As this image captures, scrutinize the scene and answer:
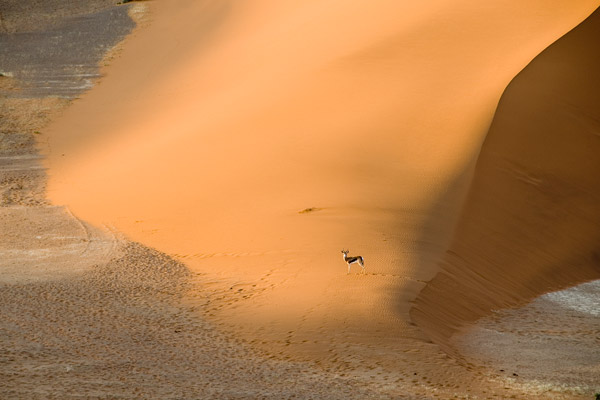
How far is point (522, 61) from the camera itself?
1794 centimetres

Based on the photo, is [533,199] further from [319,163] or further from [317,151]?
[317,151]

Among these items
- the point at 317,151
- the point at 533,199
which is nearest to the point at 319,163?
the point at 317,151

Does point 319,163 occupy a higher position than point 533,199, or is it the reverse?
point 319,163

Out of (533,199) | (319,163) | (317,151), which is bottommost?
(533,199)

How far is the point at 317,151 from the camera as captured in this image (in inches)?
665

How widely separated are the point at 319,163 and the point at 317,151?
51 centimetres

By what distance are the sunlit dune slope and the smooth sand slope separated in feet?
0.14

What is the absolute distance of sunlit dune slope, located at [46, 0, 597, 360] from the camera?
12.7 m

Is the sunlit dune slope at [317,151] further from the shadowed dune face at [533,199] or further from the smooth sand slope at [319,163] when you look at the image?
the shadowed dune face at [533,199]

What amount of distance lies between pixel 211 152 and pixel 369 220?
16.3ft

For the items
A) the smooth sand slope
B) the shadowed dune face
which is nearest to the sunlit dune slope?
the smooth sand slope

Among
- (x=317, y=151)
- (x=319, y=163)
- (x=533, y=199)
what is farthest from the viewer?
(x=317, y=151)

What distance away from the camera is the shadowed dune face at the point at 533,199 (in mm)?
12602

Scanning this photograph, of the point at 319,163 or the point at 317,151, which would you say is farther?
the point at 317,151
